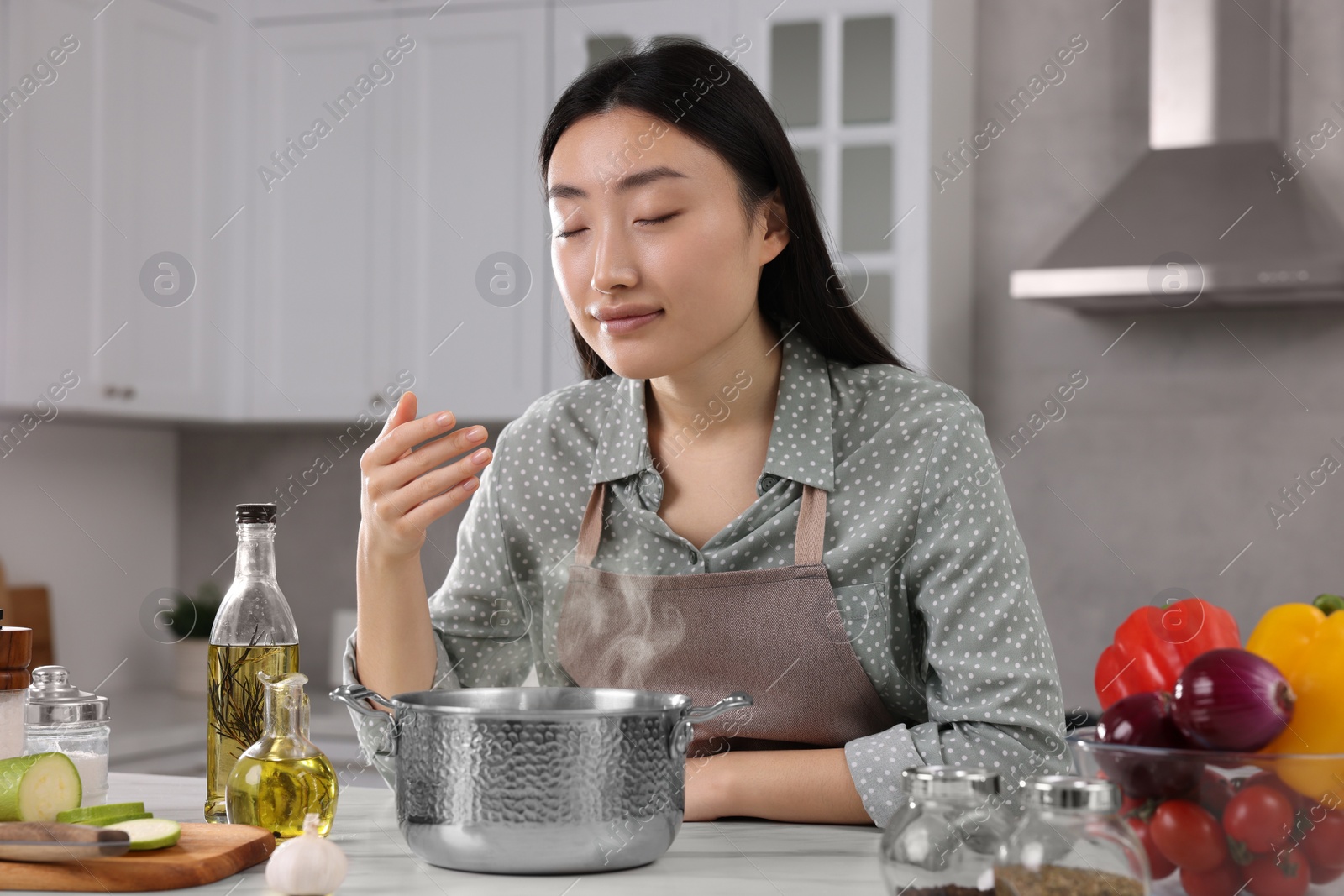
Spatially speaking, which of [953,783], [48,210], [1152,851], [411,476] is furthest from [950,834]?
[48,210]

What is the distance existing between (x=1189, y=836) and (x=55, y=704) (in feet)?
2.62

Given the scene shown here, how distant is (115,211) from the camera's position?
288cm

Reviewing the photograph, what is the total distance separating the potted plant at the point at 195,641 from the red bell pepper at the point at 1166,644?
2718 mm

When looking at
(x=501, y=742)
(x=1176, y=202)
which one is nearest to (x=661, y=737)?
(x=501, y=742)

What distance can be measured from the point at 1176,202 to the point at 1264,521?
2.33ft

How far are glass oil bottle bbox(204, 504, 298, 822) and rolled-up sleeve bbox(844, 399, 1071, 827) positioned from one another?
47cm

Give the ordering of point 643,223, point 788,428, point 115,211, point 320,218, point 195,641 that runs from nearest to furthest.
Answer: point 643,223, point 788,428, point 115,211, point 320,218, point 195,641

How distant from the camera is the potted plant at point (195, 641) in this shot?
3258 mm

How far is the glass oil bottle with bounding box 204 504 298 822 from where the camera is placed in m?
1.00

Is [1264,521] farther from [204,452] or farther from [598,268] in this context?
[204,452]

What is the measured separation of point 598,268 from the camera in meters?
1.21

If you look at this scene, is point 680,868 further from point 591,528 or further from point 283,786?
point 591,528

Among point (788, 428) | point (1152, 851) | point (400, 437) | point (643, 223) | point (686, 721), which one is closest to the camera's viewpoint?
point (1152, 851)

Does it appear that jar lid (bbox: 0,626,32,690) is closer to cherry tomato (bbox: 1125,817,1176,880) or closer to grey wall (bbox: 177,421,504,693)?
cherry tomato (bbox: 1125,817,1176,880)
